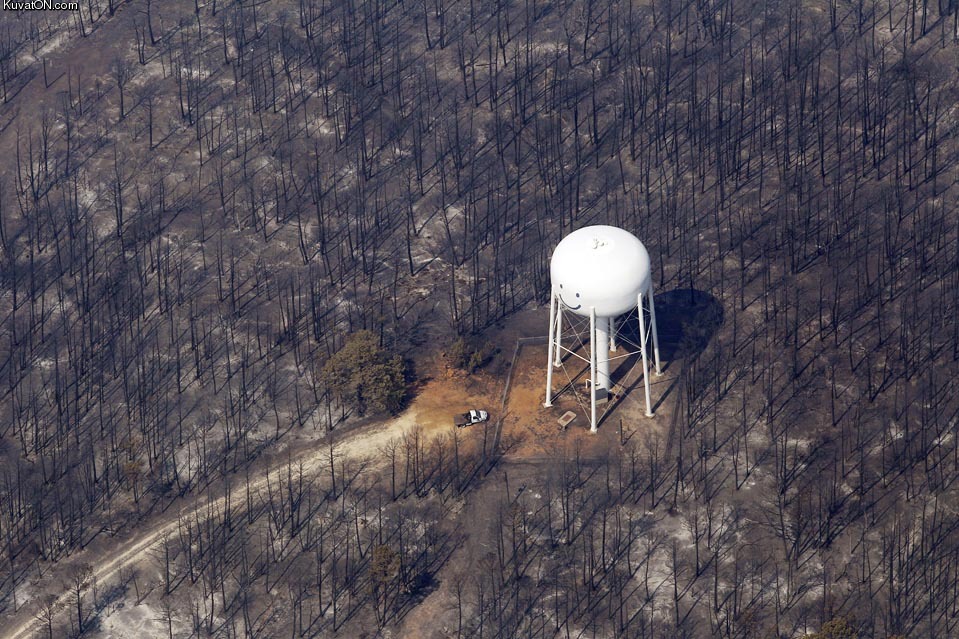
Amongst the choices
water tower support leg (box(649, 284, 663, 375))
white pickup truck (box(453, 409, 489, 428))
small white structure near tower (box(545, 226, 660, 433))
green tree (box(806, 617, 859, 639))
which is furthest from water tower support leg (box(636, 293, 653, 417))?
green tree (box(806, 617, 859, 639))

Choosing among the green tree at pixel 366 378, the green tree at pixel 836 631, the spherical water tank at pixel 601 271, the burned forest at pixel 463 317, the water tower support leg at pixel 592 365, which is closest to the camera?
the green tree at pixel 836 631

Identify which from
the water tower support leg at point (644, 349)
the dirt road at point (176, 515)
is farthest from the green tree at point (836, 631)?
the dirt road at point (176, 515)

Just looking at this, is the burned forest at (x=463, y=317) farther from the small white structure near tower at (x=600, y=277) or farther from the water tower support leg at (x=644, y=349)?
the small white structure near tower at (x=600, y=277)

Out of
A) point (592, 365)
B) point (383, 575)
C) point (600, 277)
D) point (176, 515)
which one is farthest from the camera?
point (592, 365)

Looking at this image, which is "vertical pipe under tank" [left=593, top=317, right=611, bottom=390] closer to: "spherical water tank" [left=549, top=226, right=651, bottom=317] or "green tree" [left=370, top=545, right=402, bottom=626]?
"spherical water tank" [left=549, top=226, right=651, bottom=317]

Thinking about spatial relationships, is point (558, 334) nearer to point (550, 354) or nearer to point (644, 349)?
point (550, 354)

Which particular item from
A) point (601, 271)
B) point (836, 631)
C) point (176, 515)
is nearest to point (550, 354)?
point (601, 271)
